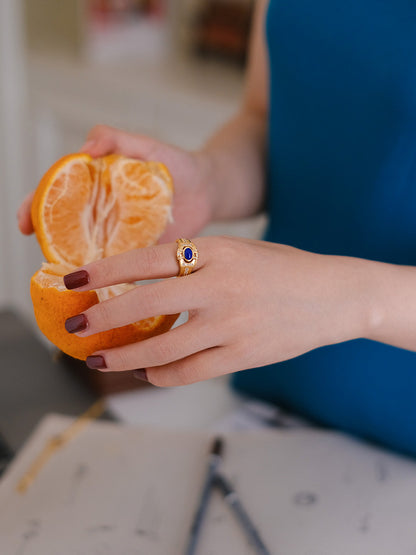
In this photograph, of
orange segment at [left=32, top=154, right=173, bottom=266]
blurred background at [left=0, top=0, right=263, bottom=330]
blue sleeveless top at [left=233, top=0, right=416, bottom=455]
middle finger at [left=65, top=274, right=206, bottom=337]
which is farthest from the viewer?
blurred background at [left=0, top=0, right=263, bottom=330]

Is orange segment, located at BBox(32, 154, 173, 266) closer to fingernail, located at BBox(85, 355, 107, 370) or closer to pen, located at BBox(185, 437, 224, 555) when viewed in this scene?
fingernail, located at BBox(85, 355, 107, 370)

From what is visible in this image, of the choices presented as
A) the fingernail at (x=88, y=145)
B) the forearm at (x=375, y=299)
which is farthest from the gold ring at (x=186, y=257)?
the fingernail at (x=88, y=145)

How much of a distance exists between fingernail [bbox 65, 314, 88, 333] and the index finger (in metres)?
0.02

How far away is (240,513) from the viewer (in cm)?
58

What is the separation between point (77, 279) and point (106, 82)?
1625 millimetres

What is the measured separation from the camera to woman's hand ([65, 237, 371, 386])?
41cm

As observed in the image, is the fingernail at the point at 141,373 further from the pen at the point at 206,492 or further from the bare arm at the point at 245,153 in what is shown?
the bare arm at the point at 245,153

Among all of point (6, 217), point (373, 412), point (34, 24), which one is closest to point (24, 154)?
point (6, 217)

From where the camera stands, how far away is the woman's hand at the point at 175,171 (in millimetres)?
576

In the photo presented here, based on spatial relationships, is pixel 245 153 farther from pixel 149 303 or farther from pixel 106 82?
pixel 106 82

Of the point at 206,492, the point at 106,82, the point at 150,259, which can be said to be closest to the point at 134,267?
the point at 150,259

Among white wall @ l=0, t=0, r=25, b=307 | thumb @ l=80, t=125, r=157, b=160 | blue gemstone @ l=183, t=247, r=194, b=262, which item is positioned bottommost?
white wall @ l=0, t=0, r=25, b=307

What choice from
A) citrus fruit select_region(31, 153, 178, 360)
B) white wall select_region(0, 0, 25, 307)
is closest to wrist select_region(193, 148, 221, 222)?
citrus fruit select_region(31, 153, 178, 360)

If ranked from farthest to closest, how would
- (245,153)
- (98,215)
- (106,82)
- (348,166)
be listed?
1. (106,82)
2. (245,153)
3. (348,166)
4. (98,215)
